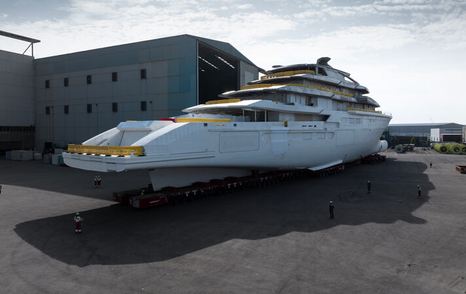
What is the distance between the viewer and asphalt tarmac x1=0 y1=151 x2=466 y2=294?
33.1 ft

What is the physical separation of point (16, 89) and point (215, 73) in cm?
3292

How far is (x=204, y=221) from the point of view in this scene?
16.6m

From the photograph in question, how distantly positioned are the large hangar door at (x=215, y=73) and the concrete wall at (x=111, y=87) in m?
8.05

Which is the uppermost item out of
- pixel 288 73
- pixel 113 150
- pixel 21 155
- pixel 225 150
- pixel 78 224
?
pixel 288 73

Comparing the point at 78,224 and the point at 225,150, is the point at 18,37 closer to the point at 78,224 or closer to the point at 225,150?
the point at 225,150

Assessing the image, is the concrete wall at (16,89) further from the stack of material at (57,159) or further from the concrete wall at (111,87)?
the stack of material at (57,159)

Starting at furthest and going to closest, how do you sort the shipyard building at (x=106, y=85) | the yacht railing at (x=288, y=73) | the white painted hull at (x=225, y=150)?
the shipyard building at (x=106, y=85), the yacht railing at (x=288, y=73), the white painted hull at (x=225, y=150)

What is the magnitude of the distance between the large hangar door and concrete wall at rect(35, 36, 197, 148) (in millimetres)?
8045

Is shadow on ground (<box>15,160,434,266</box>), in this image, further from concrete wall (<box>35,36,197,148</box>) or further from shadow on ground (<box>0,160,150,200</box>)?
concrete wall (<box>35,36,197,148</box>)

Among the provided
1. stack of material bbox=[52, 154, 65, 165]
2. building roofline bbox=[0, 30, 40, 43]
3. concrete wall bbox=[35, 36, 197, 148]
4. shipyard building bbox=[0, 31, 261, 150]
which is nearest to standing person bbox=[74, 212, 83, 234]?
shipyard building bbox=[0, 31, 261, 150]

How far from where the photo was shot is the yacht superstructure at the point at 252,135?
59.1 feet

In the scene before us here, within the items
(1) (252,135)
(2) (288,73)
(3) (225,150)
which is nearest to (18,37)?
(2) (288,73)

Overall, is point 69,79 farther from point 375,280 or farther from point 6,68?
point 375,280

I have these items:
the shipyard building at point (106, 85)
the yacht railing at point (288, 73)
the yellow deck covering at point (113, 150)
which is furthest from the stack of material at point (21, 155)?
the yacht railing at point (288, 73)
